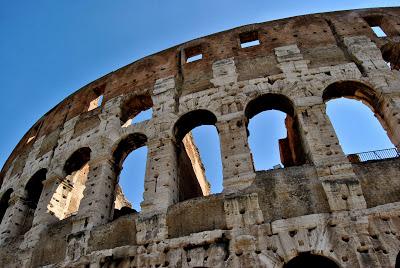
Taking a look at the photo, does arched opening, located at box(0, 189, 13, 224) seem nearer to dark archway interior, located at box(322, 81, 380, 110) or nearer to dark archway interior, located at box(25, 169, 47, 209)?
dark archway interior, located at box(25, 169, 47, 209)

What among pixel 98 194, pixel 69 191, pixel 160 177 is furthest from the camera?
pixel 69 191

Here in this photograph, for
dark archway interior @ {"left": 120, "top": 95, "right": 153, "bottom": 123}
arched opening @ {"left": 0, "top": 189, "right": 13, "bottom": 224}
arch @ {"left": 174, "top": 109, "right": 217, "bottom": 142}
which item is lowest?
arched opening @ {"left": 0, "top": 189, "right": 13, "bottom": 224}

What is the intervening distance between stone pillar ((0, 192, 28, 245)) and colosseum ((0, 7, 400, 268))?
0.09 ft

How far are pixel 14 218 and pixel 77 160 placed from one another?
6.54ft

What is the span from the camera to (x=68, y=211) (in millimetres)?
8781

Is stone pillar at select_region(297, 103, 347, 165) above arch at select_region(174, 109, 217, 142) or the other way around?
the other way around

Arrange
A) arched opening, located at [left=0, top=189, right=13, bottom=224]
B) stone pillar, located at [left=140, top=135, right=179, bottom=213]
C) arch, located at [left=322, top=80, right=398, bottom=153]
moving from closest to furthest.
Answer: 1. stone pillar, located at [left=140, top=135, right=179, bottom=213]
2. arch, located at [left=322, top=80, right=398, bottom=153]
3. arched opening, located at [left=0, top=189, right=13, bottom=224]

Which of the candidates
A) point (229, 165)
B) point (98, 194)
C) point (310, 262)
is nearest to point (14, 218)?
point (98, 194)

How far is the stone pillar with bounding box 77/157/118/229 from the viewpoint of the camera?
6.81 m

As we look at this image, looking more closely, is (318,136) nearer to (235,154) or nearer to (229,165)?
(235,154)

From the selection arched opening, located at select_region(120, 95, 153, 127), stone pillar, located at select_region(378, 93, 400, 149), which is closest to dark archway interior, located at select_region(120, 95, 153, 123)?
arched opening, located at select_region(120, 95, 153, 127)

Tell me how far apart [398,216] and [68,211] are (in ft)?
24.0

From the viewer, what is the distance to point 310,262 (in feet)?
17.5

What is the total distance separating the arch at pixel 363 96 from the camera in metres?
6.93
